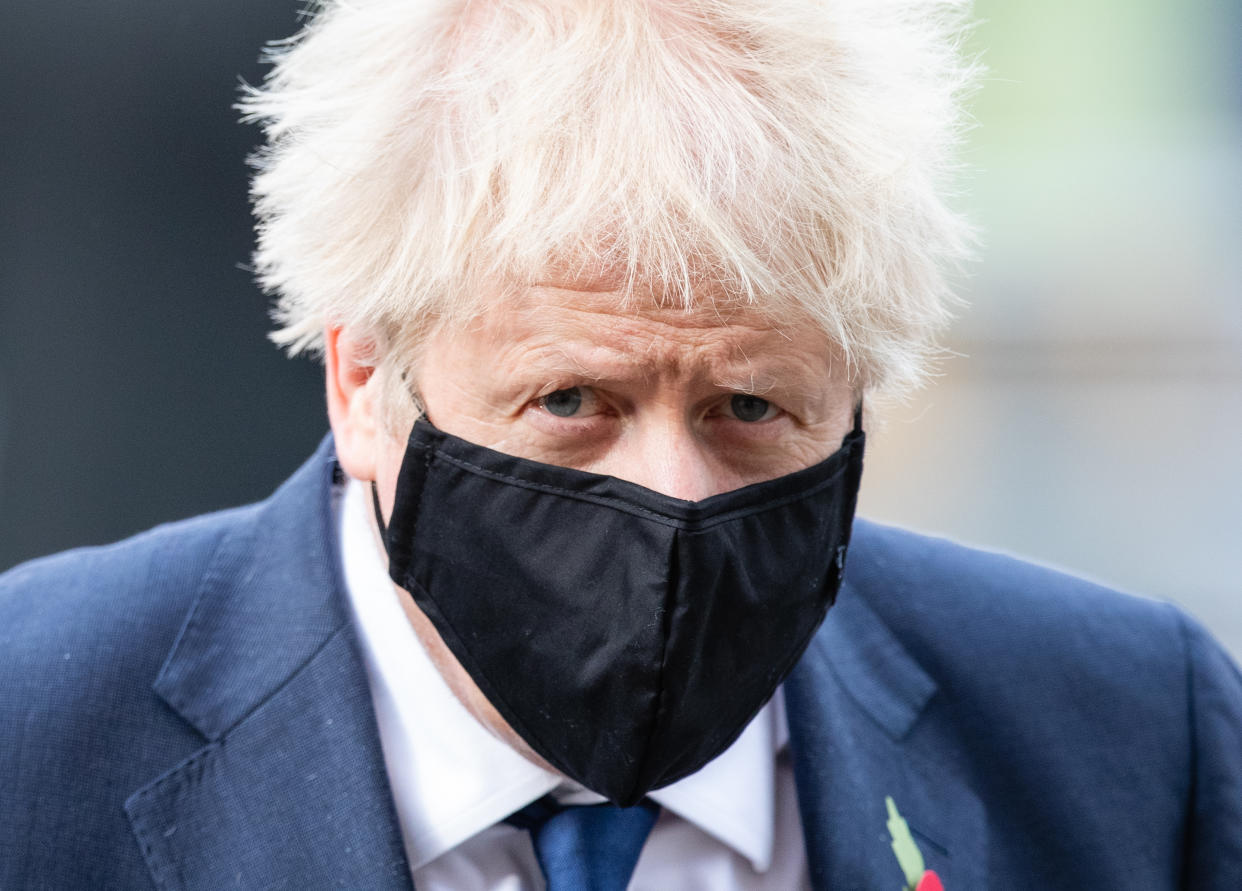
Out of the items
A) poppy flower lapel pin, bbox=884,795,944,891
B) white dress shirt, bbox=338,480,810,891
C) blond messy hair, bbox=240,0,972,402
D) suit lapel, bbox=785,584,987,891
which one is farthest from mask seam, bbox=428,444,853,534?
poppy flower lapel pin, bbox=884,795,944,891

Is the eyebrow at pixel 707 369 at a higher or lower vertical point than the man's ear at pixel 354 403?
higher

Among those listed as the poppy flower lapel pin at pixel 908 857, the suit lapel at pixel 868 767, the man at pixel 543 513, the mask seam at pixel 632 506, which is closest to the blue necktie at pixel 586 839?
the man at pixel 543 513

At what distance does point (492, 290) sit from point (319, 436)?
2588 millimetres

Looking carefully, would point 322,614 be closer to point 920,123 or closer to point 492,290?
point 492,290

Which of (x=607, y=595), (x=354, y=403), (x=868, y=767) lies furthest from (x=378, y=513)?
(x=868, y=767)

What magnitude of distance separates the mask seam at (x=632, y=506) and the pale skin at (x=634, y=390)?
4 cm

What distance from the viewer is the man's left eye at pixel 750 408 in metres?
1.75

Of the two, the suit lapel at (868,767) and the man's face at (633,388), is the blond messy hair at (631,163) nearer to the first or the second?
the man's face at (633,388)

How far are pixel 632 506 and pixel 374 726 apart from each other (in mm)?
537

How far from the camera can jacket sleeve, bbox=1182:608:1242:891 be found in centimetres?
218

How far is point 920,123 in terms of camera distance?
5.98ft

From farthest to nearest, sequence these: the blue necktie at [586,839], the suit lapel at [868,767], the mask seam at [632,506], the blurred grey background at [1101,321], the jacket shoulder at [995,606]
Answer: the blurred grey background at [1101,321] < the jacket shoulder at [995,606] < the suit lapel at [868,767] < the blue necktie at [586,839] < the mask seam at [632,506]

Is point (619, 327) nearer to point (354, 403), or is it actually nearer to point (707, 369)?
point (707, 369)

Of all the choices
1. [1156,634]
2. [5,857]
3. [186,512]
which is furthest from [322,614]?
[186,512]
